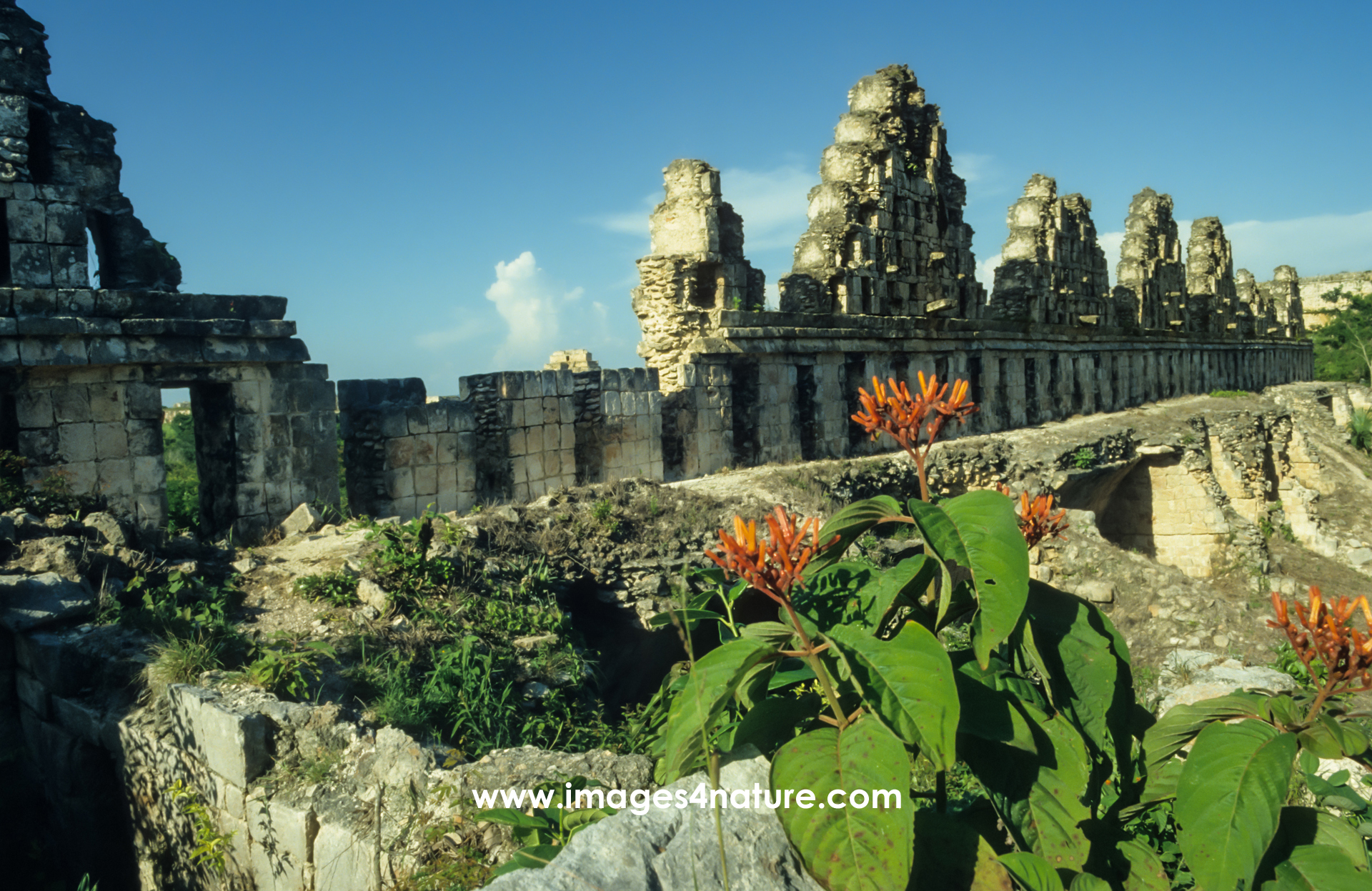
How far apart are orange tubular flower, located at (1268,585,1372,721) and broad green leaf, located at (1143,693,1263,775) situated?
0.13 m

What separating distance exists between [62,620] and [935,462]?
1004 cm

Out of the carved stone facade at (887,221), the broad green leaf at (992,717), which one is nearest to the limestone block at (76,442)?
the broad green leaf at (992,717)

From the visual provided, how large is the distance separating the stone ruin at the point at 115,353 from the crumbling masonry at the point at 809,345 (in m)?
0.64

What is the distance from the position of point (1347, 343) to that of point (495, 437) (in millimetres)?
49271

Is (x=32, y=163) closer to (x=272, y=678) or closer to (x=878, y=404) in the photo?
(x=272, y=678)

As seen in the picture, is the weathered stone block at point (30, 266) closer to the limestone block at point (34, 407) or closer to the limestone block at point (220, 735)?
the limestone block at point (34, 407)

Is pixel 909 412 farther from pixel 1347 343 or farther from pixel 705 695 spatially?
pixel 1347 343

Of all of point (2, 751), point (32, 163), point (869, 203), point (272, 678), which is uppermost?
point (869, 203)

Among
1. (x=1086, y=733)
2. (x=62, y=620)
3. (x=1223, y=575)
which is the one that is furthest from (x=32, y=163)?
(x=1223, y=575)

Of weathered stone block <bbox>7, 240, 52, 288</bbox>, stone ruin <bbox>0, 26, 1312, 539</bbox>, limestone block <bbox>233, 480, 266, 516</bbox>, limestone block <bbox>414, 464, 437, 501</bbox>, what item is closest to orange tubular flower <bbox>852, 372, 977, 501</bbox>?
stone ruin <bbox>0, 26, 1312, 539</bbox>

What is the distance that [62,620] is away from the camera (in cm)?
497

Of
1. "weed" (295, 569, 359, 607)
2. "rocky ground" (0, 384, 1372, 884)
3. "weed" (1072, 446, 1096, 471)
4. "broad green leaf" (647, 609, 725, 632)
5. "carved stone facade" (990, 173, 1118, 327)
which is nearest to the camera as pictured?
"broad green leaf" (647, 609, 725, 632)

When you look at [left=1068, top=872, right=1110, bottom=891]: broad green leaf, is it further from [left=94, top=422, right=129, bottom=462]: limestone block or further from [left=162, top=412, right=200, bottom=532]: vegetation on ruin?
[left=94, top=422, right=129, bottom=462]: limestone block

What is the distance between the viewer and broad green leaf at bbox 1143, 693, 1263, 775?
6.03 ft
